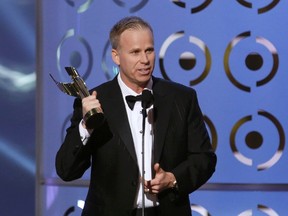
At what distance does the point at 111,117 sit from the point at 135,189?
12.3 inches

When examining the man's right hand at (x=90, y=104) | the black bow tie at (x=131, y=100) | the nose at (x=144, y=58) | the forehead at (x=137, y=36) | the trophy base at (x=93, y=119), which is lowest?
the trophy base at (x=93, y=119)

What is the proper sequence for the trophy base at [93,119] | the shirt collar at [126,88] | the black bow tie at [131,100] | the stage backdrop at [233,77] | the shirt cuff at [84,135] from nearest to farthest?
the trophy base at [93,119]
the shirt cuff at [84,135]
the black bow tie at [131,100]
the shirt collar at [126,88]
the stage backdrop at [233,77]

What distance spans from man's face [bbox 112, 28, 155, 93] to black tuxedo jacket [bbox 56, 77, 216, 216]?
148mm

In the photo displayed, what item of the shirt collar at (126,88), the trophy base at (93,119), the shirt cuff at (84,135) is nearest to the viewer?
the trophy base at (93,119)

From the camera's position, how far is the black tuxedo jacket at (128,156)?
2586 millimetres

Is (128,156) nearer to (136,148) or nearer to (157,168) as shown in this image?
(136,148)

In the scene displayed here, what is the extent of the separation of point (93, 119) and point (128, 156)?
0.90 feet

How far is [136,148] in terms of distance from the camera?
8.59ft

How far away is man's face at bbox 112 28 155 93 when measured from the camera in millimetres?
2609

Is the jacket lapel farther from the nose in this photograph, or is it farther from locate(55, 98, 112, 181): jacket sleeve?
the nose

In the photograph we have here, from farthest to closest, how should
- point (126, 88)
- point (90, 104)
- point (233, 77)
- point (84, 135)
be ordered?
1. point (233, 77)
2. point (126, 88)
3. point (84, 135)
4. point (90, 104)

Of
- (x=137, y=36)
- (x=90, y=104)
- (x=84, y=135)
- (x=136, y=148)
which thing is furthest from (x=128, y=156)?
(x=137, y=36)

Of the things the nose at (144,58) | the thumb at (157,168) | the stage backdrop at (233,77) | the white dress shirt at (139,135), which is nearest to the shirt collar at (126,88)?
the white dress shirt at (139,135)

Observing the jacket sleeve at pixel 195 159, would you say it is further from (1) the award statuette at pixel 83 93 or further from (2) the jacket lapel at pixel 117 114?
(1) the award statuette at pixel 83 93
